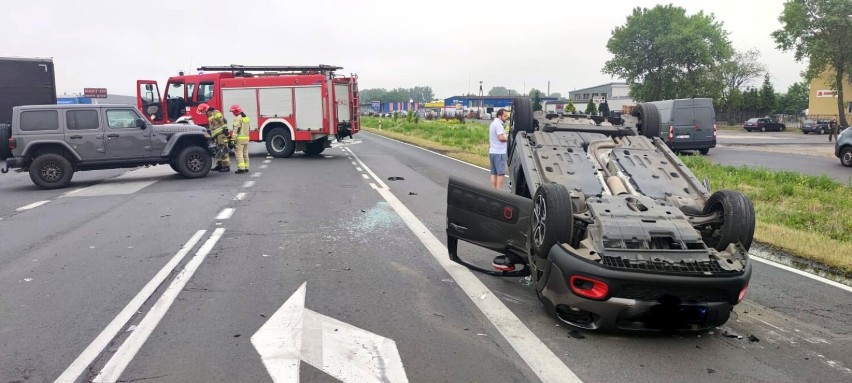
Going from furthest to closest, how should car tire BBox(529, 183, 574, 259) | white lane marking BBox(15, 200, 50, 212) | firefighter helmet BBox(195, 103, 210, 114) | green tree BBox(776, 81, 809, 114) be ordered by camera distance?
green tree BBox(776, 81, 809, 114), firefighter helmet BBox(195, 103, 210, 114), white lane marking BBox(15, 200, 50, 212), car tire BBox(529, 183, 574, 259)

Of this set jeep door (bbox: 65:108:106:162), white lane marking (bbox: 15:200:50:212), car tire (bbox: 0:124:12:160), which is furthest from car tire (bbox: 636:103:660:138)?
car tire (bbox: 0:124:12:160)

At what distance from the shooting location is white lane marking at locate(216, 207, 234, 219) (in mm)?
10195

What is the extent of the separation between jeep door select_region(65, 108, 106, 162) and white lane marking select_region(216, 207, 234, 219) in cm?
536

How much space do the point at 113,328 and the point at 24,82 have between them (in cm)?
2021

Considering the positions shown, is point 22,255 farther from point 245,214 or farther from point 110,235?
point 245,214

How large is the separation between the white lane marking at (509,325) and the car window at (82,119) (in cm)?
968

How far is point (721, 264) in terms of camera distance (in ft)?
15.1

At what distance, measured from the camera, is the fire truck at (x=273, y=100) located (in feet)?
72.7

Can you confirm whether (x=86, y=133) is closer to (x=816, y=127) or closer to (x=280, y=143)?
(x=280, y=143)

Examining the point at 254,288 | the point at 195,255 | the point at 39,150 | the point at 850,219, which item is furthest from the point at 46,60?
the point at 850,219

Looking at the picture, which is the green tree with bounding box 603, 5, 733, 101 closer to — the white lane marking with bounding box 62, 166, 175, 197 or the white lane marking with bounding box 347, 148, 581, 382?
the white lane marking with bounding box 62, 166, 175, 197

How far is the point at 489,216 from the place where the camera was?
19.6ft

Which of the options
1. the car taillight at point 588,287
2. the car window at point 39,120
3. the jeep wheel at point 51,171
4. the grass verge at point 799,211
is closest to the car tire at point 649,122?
the grass verge at point 799,211

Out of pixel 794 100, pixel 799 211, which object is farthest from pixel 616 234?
pixel 794 100
